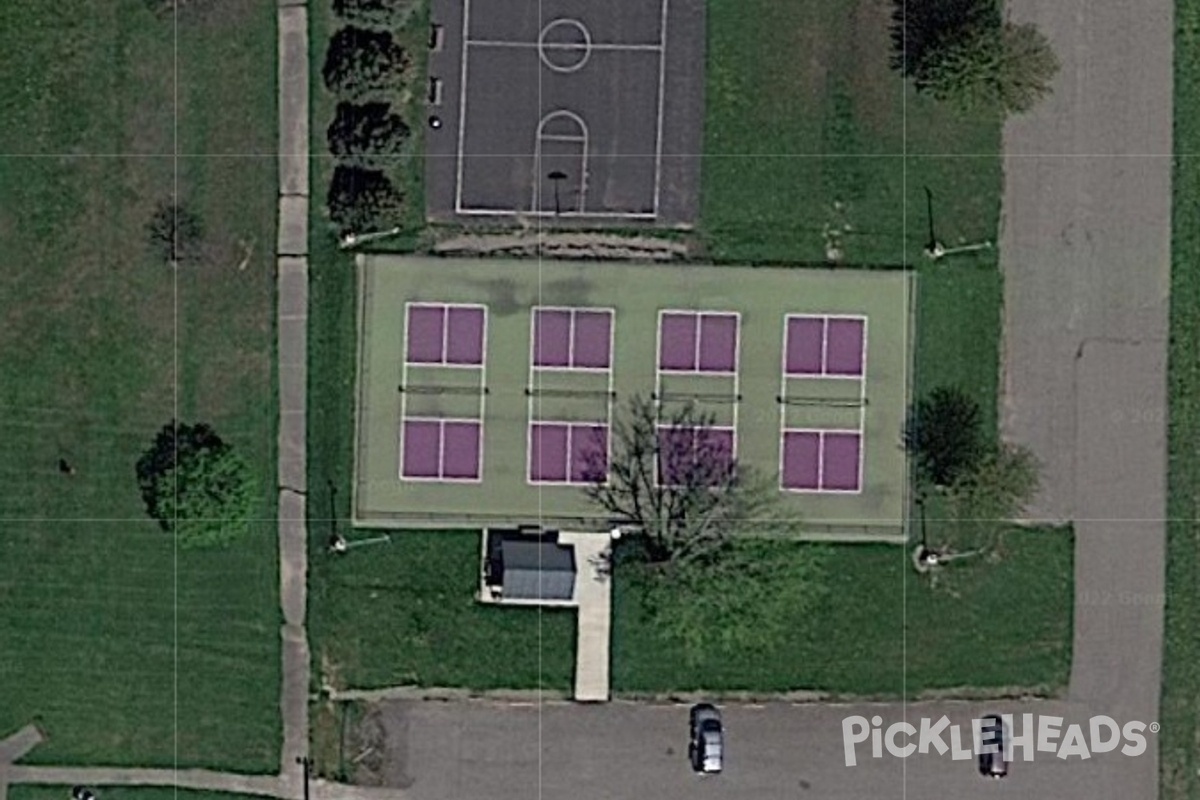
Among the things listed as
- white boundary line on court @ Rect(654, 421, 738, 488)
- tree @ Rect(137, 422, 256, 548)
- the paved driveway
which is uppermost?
white boundary line on court @ Rect(654, 421, 738, 488)

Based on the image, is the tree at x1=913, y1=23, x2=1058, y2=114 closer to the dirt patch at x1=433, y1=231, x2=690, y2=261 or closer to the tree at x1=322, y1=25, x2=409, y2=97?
the dirt patch at x1=433, y1=231, x2=690, y2=261

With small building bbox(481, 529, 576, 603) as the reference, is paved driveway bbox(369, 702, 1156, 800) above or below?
below

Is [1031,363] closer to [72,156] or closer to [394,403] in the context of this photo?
[394,403]

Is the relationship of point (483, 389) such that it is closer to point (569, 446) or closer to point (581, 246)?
point (569, 446)

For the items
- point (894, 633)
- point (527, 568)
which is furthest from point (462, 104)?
point (894, 633)

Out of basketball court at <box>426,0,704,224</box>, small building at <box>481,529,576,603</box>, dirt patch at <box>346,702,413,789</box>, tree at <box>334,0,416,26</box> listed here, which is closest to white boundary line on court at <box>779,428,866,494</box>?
small building at <box>481,529,576,603</box>

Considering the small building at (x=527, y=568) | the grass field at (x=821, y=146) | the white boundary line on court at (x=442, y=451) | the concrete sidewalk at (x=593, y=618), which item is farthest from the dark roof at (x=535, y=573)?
the grass field at (x=821, y=146)
